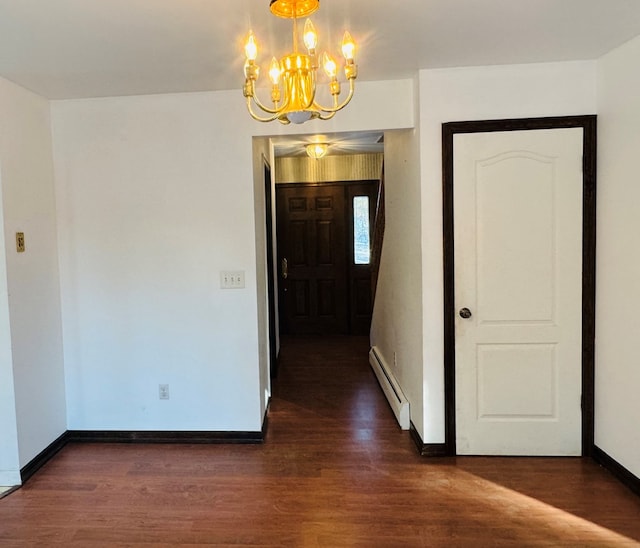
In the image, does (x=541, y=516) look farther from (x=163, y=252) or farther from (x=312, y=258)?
(x=312, y=258)

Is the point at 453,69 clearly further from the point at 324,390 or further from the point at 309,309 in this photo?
the point at 309,309

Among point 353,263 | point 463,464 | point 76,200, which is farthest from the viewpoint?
point 353,263

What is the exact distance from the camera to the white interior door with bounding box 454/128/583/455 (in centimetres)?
257

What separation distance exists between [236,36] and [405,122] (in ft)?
3.87

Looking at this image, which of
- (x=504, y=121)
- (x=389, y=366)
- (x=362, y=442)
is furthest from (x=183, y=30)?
(x=389, y=366)

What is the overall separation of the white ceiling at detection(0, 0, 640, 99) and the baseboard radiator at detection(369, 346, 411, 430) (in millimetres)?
2198

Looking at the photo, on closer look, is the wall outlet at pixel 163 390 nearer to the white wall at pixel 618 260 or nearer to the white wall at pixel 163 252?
the white wall at pixel 163 252

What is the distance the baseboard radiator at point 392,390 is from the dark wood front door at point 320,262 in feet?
4.73

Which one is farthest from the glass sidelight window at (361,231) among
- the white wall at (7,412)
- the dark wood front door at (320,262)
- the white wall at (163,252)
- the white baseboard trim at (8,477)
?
the white baseboard trim at (8,477)

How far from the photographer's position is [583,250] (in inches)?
102

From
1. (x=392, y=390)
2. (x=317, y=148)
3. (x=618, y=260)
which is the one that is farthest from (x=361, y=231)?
(x=618, y=260)

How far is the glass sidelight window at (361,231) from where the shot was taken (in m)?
5.88

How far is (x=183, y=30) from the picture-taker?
2018 millimetres

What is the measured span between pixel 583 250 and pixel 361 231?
3515mm
